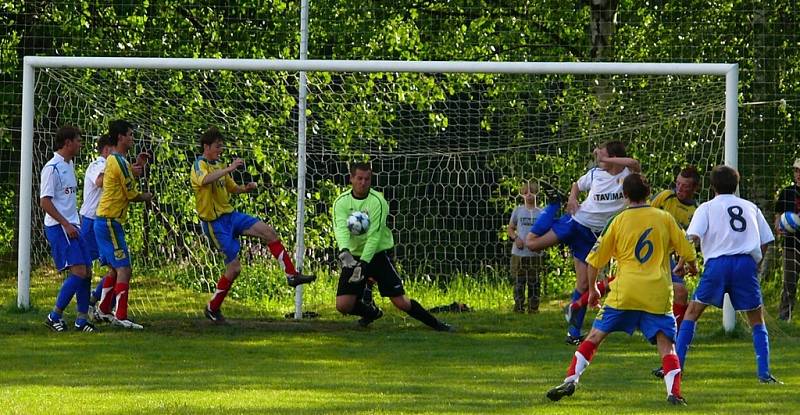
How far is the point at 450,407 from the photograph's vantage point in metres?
8.26

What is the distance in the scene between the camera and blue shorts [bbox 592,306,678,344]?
8.53m

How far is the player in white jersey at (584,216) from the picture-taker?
11.5 metres

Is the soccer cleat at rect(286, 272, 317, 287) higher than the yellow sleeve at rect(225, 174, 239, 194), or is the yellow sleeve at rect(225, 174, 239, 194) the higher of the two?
the yellow sleeve at rect(225, 174, 239, 194)

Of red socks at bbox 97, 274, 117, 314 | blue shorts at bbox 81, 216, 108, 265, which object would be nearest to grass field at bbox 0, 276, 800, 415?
red socks at bbox 97, 274, 117, 314

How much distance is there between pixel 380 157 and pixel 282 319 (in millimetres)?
2315

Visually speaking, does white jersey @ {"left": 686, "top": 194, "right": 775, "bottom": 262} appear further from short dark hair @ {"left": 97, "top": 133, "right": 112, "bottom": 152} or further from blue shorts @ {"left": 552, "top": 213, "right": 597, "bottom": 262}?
short dark hair @ {"left": 97, "top": 133, "right": 112, "bottom": 152}

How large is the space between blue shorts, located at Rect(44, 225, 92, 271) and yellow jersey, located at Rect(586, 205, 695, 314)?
5.62 m

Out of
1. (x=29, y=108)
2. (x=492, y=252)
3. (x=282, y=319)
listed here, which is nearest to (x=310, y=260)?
(x=282, y=319)

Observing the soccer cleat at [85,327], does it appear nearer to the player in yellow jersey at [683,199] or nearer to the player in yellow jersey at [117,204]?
the player in yellow jersey at [117,204]

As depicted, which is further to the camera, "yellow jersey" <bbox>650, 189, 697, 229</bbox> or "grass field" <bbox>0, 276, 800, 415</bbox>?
"yellow jersey" <bbox>650, 189, 697, 229</bbox>

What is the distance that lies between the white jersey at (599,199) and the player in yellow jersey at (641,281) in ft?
9.62

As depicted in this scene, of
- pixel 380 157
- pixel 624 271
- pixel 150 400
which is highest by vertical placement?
pixel 380 157

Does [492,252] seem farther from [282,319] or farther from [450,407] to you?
[450,407]

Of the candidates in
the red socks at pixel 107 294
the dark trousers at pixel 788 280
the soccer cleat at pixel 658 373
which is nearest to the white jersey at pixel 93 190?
the red socks at pixel 107 294
